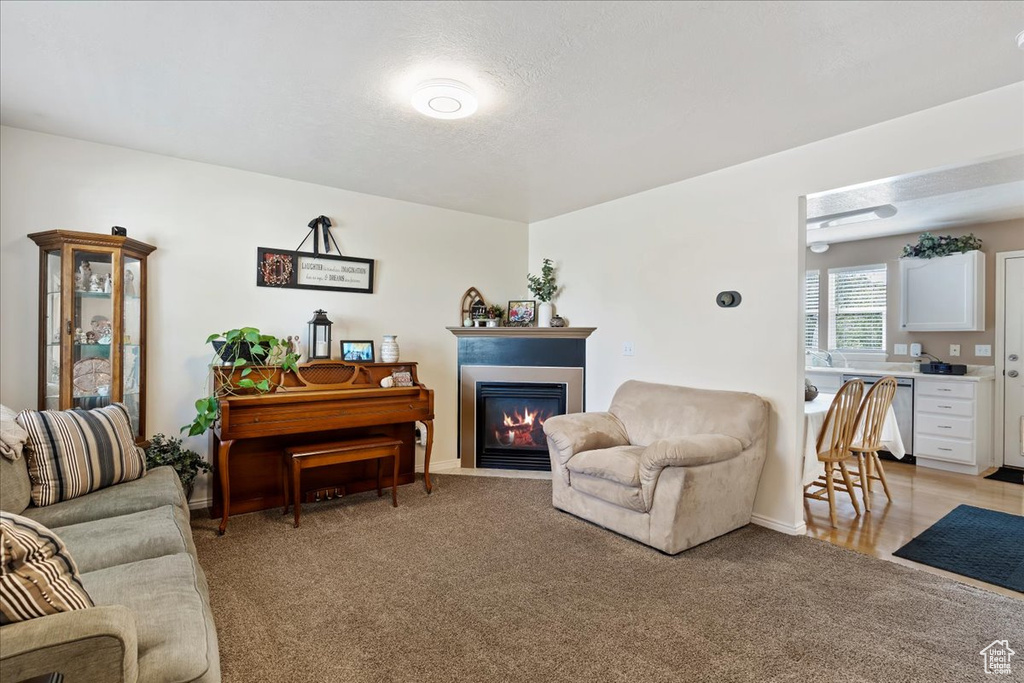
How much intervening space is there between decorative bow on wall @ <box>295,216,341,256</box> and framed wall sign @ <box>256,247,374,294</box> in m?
0.06

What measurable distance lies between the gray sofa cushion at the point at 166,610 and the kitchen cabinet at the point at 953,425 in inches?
235

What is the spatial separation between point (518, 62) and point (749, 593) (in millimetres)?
2660

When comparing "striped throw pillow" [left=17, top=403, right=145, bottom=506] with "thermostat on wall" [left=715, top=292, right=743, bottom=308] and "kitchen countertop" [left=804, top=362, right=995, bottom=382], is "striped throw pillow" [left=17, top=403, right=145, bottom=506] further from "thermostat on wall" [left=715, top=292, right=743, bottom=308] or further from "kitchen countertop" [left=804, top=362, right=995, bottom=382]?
"kitchen countertop" [left=804, top=362, right=995, bottom=382]

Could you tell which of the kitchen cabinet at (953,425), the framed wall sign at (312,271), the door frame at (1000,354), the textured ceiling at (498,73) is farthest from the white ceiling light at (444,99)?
the door frame at (1000,354)

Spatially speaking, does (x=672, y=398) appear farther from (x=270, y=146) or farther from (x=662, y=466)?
(x=270, y=146)

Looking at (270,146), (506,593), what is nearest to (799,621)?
(506,593)

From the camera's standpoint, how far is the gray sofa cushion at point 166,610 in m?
1.18

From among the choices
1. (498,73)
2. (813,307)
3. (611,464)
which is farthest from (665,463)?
(813,307)

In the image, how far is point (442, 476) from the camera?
14.6 feet

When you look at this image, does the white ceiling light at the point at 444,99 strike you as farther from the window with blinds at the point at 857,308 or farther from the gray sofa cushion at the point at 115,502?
the window with blinds at the point at 857,308

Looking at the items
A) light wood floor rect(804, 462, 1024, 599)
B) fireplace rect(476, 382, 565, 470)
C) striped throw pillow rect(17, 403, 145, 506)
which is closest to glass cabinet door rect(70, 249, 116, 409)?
striped throw pillow rect(17, 403, 145, 506)

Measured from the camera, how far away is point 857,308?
18.7ft

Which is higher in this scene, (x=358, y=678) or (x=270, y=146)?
(x=270, y=146)

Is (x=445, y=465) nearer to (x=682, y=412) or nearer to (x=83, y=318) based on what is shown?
(x=682, y=412)
